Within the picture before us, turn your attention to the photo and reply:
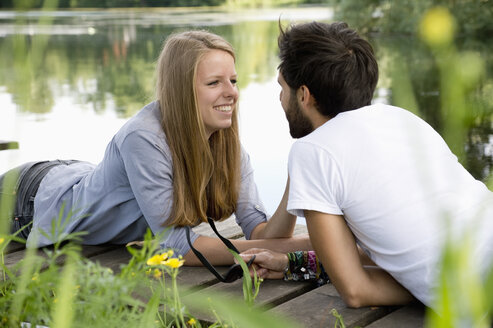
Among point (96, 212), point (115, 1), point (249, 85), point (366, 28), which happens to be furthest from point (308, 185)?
point (115, 1)

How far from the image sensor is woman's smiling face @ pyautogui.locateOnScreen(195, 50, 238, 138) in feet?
9.24

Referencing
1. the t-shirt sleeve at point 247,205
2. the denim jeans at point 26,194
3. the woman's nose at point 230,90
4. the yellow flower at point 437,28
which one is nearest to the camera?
the yellow flower at point 437,28

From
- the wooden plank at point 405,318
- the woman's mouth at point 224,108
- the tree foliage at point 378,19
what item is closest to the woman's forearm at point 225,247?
the woman's mouth at point 224,108

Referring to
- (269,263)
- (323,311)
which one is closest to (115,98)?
(269,263)

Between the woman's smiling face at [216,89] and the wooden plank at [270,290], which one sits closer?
the wooden plank at [270,290]

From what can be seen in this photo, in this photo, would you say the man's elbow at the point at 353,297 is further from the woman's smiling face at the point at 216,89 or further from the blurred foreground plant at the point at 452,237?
the blurred foreground plant at the point at 452,237

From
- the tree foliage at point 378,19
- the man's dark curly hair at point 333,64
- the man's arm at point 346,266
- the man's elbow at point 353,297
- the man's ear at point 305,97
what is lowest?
the tree foliage at point 378,19

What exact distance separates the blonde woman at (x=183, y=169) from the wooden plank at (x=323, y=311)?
44cm

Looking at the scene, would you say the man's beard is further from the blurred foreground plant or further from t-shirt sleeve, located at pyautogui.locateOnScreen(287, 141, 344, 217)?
the blurred foreground plant

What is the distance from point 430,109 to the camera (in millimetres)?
9242

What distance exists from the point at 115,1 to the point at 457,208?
42455 mm

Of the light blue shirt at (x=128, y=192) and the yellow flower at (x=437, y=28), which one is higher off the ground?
the yellow flower at (x=437, y=28)

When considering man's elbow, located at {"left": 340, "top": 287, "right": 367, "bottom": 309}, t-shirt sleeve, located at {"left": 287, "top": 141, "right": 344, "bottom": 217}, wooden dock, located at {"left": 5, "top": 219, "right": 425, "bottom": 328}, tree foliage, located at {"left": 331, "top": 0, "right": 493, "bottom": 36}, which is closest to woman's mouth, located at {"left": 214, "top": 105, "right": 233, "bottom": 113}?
wooden dock, located at {"left": 5, "top": 219, "right": 425, "bottom": 328}

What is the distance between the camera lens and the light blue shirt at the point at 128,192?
8.98 ft
